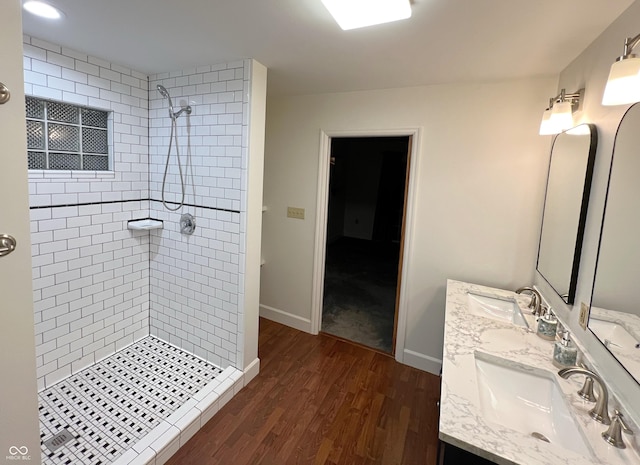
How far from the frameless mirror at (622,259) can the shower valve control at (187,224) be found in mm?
2420

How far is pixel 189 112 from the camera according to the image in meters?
2.27

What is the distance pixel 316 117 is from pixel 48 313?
249 centimetres

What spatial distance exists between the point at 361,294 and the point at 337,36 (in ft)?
10.6

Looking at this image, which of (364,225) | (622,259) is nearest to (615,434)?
(622,259)

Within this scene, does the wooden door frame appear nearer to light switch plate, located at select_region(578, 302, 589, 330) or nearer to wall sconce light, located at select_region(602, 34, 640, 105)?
light switch plate, located at select_region(578, 302, 589, 330)

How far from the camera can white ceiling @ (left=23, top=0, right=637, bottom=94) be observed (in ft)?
4.38

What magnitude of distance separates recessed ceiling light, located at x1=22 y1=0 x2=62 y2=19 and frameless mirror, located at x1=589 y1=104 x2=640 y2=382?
2.53 meters

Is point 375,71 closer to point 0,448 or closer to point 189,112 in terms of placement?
point 189,112

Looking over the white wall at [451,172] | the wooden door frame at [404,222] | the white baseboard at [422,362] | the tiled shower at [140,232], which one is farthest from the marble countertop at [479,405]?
the tiled shower at [140,232]

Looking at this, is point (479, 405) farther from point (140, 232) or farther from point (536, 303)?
point (140, 232)

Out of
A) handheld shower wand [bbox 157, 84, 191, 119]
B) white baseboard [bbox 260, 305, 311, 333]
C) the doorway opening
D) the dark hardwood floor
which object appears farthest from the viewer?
the doorway opening

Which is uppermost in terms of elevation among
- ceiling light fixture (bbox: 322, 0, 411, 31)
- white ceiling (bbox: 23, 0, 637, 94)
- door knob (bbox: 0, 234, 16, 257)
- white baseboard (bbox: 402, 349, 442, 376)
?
white ceiling (bbox: 23, 0, 637, 94)

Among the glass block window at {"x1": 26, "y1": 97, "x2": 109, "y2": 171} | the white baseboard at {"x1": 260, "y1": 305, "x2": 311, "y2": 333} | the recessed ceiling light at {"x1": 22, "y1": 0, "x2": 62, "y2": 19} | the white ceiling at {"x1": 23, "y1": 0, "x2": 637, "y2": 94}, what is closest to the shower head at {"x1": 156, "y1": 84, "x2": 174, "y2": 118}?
the white ceiling at {"x1": 23, "y1": 0, "x2": 637, "y2": 94}

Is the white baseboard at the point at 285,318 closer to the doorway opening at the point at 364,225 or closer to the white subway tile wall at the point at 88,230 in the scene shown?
the doorway opening at the point at 364,225
